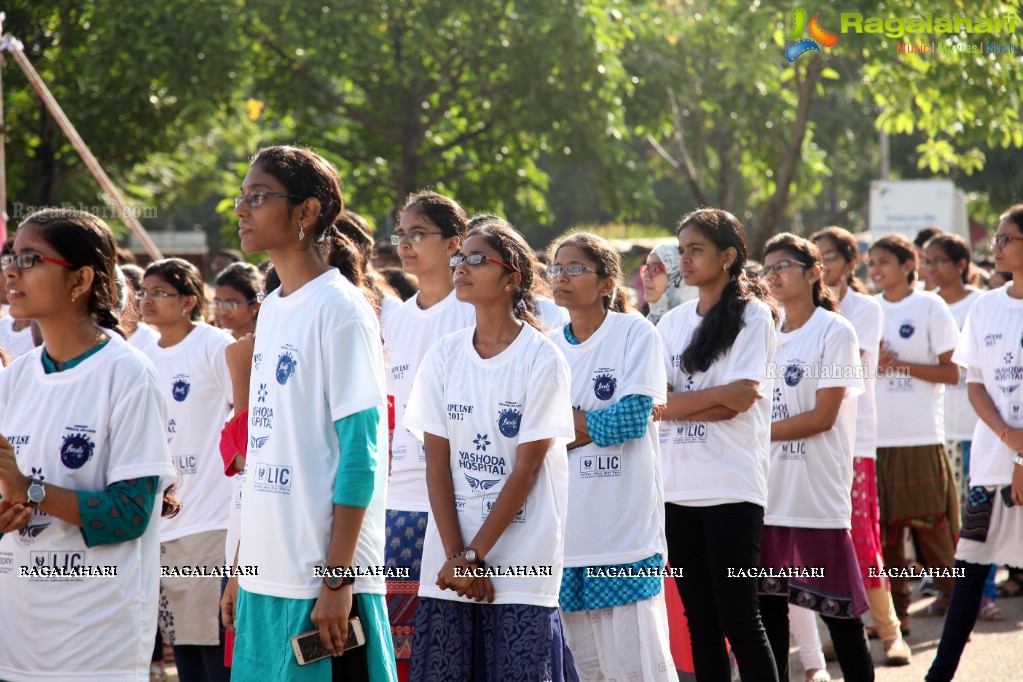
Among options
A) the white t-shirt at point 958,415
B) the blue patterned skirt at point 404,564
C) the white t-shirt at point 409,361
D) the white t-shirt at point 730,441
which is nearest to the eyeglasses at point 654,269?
the white t-shirt at point 730,441

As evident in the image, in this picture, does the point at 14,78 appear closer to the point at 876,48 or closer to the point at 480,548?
the point at 876,48

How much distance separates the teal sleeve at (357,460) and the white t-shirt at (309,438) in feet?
0.08

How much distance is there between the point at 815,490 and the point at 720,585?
976mm

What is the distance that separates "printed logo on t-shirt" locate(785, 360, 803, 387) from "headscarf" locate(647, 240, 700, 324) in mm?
1052

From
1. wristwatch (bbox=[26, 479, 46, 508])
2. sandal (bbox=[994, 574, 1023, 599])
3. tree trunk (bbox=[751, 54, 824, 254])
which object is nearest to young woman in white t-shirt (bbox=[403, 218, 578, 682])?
wristwatch (bbox=[26, 479, 46, 508])

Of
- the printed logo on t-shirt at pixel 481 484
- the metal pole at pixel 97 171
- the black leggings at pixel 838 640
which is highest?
the metal pole at pixel 97 171

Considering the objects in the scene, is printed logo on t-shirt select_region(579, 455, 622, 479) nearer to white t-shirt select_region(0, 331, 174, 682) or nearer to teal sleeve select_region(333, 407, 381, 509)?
teal sleeve select_region(333, 407, 381, 509)

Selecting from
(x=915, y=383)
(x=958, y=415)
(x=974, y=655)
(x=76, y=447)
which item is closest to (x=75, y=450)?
(x=76, y=447)

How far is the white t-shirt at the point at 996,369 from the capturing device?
18.2 ft

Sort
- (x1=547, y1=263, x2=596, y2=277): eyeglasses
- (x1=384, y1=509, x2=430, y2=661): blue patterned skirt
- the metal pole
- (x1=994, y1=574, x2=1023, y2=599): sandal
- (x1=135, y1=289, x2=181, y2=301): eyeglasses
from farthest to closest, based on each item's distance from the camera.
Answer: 1. the metal pole
2. (x1=994, y1=574, x2=1023, y2=599): sandal
3. (x1=135, y1=289, x2=181, y2=301): eyeglasses
4. (x1=384, y1=509, x2=430, y2=661): blue patterned skirt
5. (x1=547, y1=263, x2=596, y2=277): eyeglasses

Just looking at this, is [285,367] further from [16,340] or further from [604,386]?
[16,340]

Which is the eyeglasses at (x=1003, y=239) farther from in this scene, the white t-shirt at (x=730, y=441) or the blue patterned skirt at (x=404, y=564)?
the blue patterned skirt at (x=404, y=564)

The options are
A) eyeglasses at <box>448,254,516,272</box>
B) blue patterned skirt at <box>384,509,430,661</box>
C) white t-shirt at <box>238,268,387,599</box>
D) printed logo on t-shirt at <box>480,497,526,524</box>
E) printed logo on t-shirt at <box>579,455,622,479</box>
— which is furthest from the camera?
blue patterned skirt at <box>384,509,430,661</box>

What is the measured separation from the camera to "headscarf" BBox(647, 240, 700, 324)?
6797 mm
